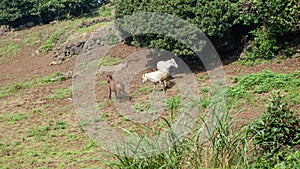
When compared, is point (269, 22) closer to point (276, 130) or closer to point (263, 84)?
point (263, 84)

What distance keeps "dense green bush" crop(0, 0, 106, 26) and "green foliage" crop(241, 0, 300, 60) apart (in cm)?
1154

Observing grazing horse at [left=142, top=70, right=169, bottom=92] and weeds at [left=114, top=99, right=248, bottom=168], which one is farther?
grazing horse at [left=142, top=70, right=169, bottom=92]

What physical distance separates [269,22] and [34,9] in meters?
13.0

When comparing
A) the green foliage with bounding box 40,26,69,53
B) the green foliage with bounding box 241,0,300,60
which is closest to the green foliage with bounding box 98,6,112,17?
the green foliage with bounding box 40,26,69,53

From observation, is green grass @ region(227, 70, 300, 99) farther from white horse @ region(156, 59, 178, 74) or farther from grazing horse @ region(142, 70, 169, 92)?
white horse @ region(156, 59, 178, 74)

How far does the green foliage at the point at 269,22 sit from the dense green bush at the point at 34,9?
11.5 m

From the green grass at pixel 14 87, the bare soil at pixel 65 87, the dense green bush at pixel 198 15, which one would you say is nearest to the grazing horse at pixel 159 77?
the bare soil at pixel 65 87

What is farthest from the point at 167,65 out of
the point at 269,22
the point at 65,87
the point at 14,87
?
the point at 14,87

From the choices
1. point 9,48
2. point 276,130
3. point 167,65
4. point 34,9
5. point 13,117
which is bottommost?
point 13,117

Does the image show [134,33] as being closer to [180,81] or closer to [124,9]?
[124,9]

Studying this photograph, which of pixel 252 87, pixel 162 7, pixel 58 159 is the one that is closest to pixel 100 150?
pixel 58 159

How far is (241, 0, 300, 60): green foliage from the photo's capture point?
9.00 meters

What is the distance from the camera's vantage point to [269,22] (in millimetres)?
9555

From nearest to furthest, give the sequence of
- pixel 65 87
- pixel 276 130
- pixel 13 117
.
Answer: pixel 276 130, pixel 13 117, pixel 65 87
